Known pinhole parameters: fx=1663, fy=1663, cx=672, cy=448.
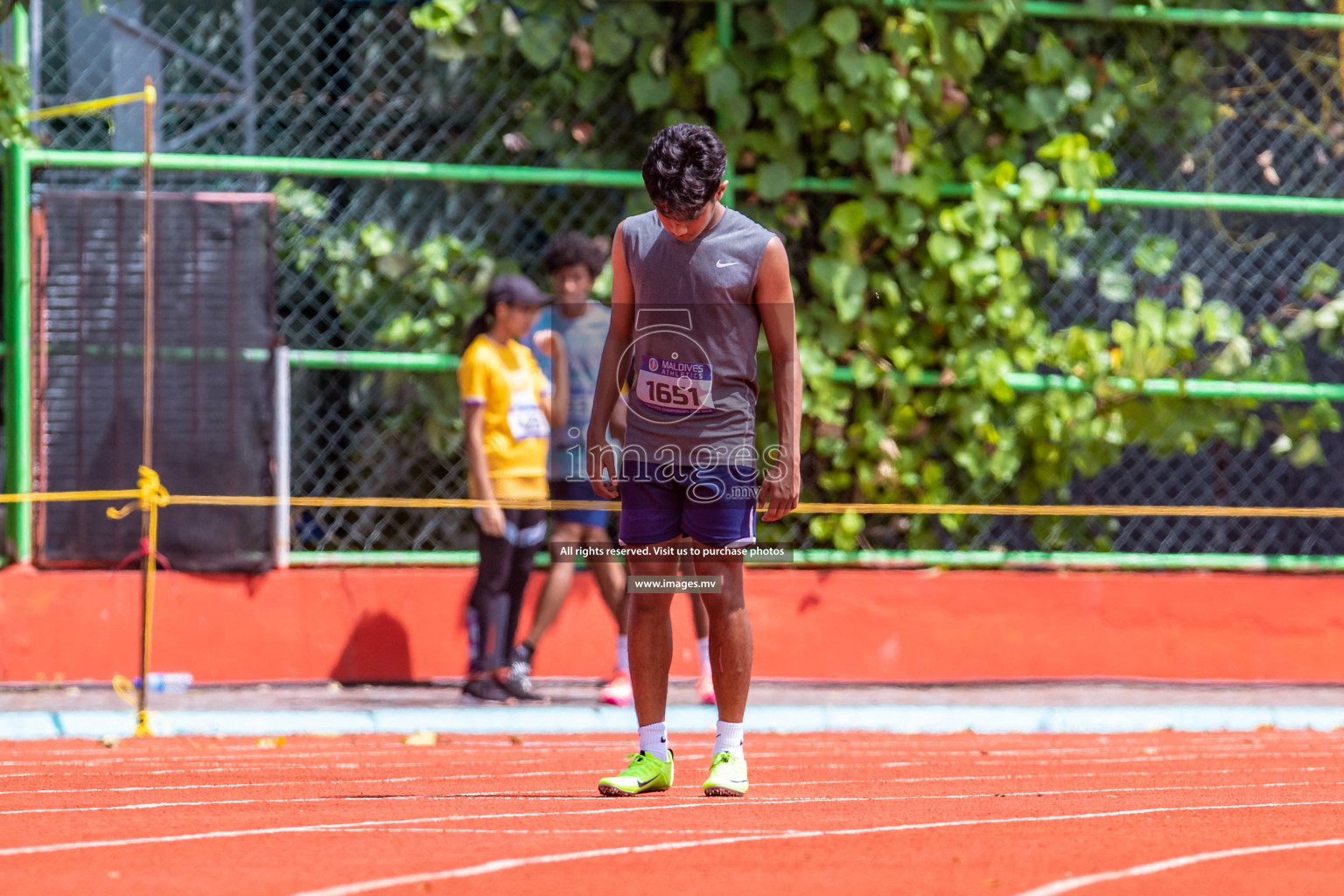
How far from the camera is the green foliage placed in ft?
27.1

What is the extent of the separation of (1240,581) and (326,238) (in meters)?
4.94

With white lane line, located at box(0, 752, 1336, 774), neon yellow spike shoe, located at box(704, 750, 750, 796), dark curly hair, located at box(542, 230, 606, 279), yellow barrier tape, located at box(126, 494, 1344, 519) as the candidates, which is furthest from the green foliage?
neon yellow spike shoe, located at box(704, 750, 750, 796)

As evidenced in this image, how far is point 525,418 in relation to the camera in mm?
7762

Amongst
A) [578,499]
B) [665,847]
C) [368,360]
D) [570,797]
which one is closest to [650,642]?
[570,797]

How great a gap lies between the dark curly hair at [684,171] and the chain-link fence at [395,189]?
3.87 m

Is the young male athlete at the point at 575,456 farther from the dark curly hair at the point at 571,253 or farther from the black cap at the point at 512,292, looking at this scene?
the black cap at the point at 512,292

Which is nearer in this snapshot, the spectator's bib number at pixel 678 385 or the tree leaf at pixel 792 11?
the spectator's bib number at pixel 678 385

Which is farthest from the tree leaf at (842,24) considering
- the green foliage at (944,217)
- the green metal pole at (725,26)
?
the green metal pole at (725,26)

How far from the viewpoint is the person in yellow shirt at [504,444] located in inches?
298

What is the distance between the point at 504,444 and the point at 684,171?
134 inches

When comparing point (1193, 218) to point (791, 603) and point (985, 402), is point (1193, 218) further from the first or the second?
point (791, 603)

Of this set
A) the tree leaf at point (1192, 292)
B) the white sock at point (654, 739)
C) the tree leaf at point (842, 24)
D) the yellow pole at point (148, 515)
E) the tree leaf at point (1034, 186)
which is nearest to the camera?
the white sock at point (654, 739)

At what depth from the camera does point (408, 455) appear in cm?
841

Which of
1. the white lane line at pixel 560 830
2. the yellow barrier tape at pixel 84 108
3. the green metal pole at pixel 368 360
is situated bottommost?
the white lane line at pixel 560 830
